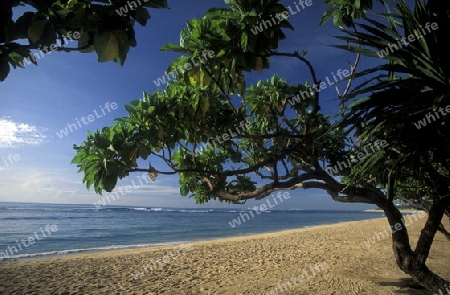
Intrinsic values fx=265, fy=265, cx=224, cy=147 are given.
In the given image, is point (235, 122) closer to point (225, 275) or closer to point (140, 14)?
point (140, 14)

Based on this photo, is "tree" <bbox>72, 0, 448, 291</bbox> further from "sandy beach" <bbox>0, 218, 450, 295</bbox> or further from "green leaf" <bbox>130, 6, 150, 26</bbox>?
"sandy beach" <bbox>0, 218, 450, 295</bbox>

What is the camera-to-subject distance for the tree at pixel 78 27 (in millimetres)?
942

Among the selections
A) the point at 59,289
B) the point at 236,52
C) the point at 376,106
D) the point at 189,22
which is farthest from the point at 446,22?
the point at 59,289

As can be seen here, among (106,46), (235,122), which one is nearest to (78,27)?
(106,46)

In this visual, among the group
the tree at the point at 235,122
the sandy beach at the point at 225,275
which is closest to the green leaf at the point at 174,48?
the tree at the point at 235,122

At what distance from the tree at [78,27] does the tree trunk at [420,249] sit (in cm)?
371

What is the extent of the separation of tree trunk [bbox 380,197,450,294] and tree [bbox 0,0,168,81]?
12.2 feet

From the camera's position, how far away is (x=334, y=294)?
4973 mm

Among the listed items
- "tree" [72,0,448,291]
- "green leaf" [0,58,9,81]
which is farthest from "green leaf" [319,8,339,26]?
"green leaf" [0,58,9,81]

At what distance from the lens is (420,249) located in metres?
3.46

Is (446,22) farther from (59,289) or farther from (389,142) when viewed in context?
(59,289)

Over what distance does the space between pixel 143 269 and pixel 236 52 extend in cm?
857

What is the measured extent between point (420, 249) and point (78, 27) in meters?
→ 4.35

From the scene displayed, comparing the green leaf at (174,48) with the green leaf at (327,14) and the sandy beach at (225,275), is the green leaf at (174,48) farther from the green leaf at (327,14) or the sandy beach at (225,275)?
the sandy beach at (225,275)
